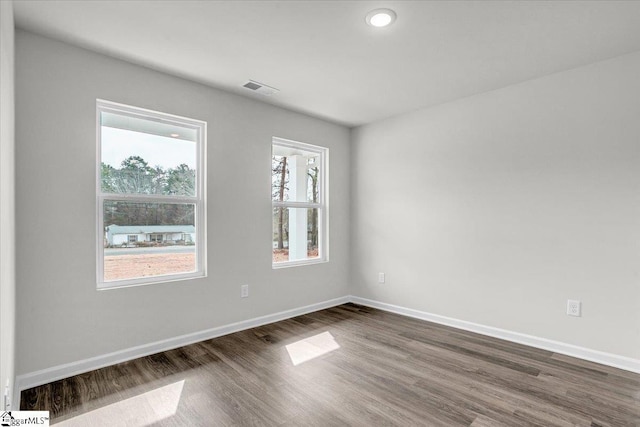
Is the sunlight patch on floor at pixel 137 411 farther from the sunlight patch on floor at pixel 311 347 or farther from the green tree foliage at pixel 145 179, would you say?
the green tree foliage at pixel 145 179

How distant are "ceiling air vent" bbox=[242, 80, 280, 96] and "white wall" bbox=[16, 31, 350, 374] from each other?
0.51 feet

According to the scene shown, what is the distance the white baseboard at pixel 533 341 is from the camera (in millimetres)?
2674

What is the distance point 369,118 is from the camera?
4.33m

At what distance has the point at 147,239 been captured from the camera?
2.96 m

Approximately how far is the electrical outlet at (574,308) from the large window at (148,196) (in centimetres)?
330

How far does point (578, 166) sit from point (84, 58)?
4083mm

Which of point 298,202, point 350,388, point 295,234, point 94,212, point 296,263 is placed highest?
point 298,202

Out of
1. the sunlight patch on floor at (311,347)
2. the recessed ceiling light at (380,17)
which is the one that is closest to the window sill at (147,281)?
the sunlight patch on floor at (311,347)

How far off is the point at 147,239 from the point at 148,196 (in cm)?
38

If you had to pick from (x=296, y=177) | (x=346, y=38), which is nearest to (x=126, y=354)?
(x=296, y=177)

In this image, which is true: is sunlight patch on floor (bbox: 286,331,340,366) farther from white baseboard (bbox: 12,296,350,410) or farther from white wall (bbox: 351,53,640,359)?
white wall (bbox: 351,53,640,359)

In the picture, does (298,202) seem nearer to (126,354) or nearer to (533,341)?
(126,354)

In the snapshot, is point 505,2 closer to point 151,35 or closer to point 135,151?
point 151,35

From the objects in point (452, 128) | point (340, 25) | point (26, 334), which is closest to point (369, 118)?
point (452, 128)
